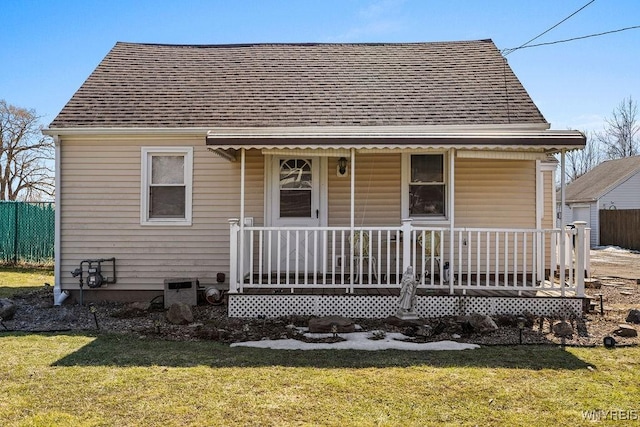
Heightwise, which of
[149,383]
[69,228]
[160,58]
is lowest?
[149,383]

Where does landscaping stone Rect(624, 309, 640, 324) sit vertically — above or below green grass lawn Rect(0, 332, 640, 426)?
above

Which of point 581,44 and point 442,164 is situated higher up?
point 581,44

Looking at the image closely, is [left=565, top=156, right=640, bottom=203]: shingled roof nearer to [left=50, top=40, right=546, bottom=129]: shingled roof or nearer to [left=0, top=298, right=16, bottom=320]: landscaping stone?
[left=50, top=40, right=546, bottom=129]: shingled roof

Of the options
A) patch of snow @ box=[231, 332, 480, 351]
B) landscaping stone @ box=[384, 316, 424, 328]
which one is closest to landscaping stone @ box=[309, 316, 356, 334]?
patch of snow @ box=[231, 332, 480, 351]

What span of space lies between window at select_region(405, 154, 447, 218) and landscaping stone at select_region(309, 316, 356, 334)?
2941 mm

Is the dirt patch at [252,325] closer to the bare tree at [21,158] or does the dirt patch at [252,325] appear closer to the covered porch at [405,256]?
the covered porch at [405,256]

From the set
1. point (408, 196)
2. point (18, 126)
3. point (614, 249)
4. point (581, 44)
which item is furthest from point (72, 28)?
point (614, 249)

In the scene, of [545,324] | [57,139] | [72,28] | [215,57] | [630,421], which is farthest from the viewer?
[72,28]

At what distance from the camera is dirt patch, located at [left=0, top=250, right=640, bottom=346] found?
235 inches

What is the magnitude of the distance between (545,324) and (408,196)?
309 cm

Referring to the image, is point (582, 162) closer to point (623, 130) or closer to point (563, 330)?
point (623, 130)

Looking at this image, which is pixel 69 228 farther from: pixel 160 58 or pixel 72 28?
pixel 72 28

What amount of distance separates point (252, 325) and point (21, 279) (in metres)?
8.44

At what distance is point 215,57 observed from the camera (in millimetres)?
11008
